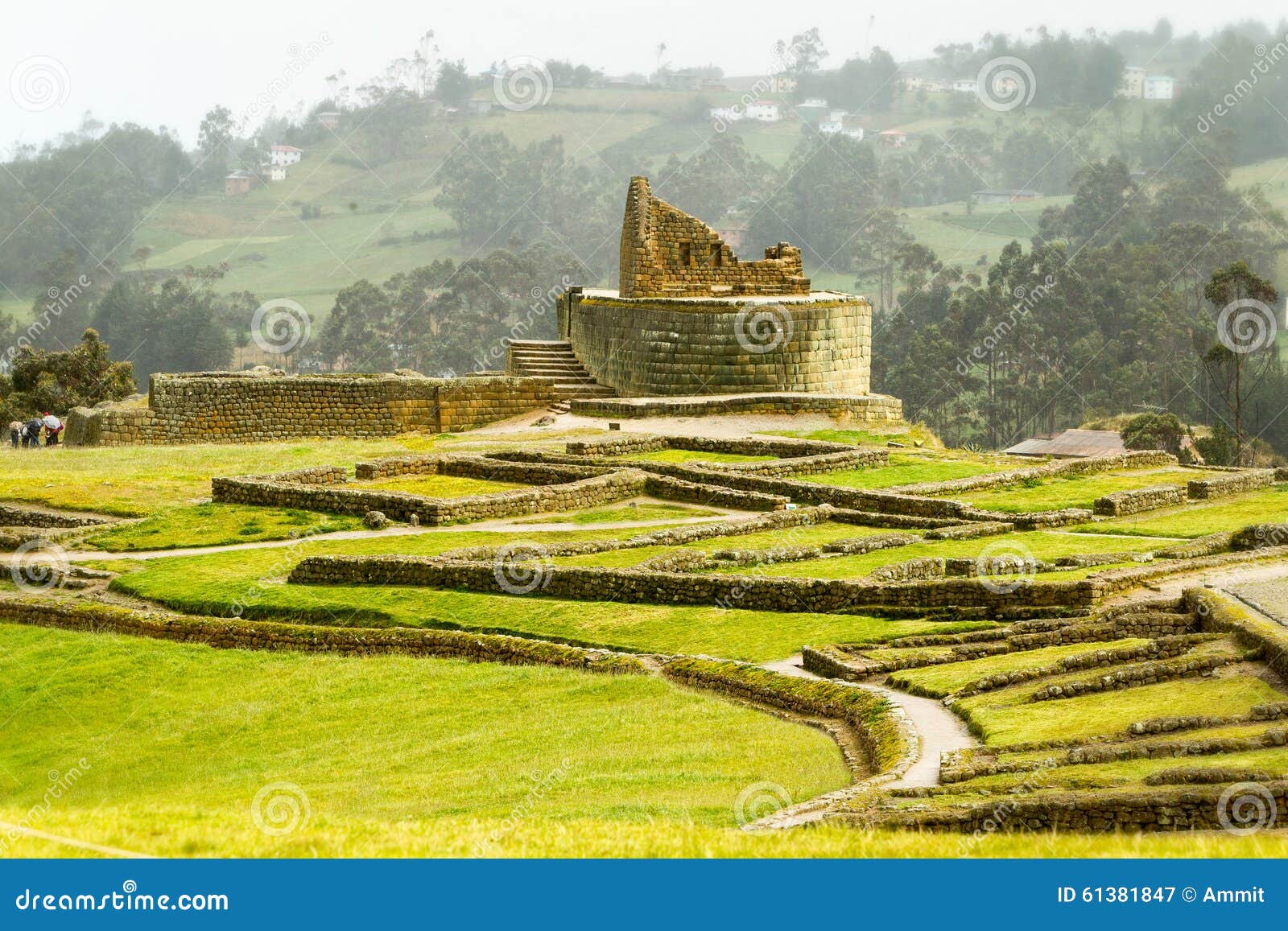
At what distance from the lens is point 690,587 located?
20.7 meters

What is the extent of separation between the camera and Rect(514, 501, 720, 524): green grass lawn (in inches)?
1051

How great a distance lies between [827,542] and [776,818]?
12.1 m

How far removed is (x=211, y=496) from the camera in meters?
29.2

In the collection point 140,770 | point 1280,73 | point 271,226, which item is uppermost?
point 1280,73

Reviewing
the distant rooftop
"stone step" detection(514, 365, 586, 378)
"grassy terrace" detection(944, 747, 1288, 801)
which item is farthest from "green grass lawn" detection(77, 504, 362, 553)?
the distant rooftop

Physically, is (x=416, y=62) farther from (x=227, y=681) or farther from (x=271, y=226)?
(x=227, y=681)

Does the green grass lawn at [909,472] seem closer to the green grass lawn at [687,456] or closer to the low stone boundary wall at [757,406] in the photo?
the green grass lawn at [687,456]

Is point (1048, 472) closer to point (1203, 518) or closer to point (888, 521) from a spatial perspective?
point (1203, 518)

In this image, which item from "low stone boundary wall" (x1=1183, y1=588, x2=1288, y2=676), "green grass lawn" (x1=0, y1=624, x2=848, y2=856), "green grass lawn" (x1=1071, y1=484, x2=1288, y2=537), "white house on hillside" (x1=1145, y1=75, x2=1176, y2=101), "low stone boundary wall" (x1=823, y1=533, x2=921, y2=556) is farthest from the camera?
"white house on hillside" (x1=1145, y1=75, x2=1176, y2=101)

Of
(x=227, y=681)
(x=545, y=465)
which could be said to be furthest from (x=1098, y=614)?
(x=545, y=465)

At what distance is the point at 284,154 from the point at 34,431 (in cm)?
11316

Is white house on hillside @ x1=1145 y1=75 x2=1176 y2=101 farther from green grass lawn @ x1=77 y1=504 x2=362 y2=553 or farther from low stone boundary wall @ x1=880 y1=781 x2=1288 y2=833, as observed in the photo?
low stone boundary wall @ x1=880 y1=781 x2=1288 y2=833

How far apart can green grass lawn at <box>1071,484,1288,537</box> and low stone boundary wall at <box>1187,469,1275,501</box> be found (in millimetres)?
190

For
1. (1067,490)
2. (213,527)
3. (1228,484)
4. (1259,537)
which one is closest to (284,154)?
(213,527)
